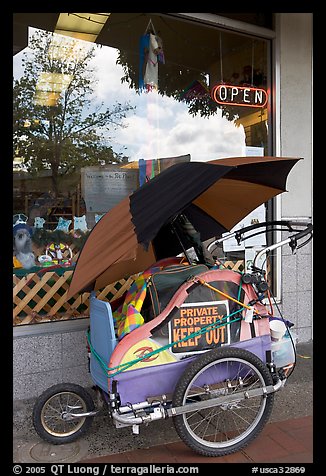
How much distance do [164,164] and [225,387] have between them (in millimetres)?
3090

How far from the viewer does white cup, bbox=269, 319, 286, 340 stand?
3.38m

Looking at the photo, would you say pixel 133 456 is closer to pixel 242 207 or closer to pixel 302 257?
pixel 242 207

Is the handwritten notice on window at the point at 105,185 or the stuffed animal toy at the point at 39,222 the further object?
the handwritten notice on window at the point at 105,185

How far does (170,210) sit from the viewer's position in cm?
303

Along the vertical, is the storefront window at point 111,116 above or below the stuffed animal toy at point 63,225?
above

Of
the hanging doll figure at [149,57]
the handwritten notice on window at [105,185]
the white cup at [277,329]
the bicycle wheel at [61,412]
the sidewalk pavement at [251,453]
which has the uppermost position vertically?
the hanging doll figure at [149,57]

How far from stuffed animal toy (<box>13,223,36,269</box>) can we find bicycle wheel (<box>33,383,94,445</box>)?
5.31 ft

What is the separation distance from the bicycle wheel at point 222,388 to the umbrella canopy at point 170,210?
905 millimetres

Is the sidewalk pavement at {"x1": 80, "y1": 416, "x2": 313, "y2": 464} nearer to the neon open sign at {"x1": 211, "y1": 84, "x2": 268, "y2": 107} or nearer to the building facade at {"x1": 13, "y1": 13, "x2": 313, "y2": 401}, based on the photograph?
the building facade at {"x1": 13, "y1": 13, "x2": 313, "y2": 401}

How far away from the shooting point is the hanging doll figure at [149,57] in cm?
538

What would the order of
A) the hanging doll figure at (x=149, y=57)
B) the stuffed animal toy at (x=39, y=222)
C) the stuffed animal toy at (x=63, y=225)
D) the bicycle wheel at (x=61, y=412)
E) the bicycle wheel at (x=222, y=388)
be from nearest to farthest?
the bicycle wheel at (x=222, y=388) → the bicycle wheel at (x=61, y=412) → the stuffed animal toy at (x=39, y=222) → the stuffed animal toy at (x=63, y=225) → the hanging doll figure at (x=149, y=57)

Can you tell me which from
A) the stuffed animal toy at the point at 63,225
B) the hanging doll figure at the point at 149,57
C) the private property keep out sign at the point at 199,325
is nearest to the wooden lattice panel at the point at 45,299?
the stuffed animal toy at the point at 63,225

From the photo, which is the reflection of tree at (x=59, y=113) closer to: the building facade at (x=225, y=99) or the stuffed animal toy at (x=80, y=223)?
the building facade at (x=225, y=99)

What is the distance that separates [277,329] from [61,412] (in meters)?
1.76
